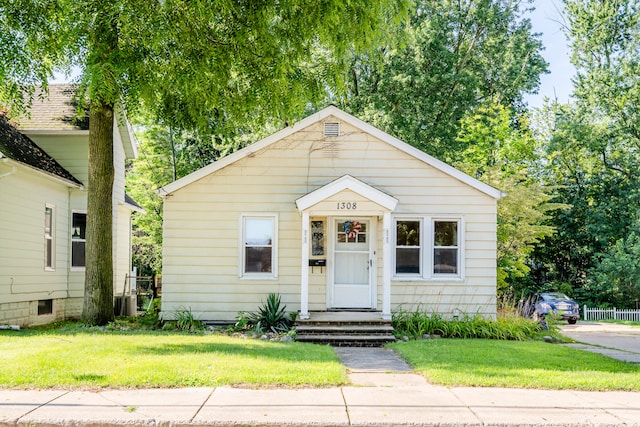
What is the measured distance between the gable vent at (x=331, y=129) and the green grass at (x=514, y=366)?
543 cm

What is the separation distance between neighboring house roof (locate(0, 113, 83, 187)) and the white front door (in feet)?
24.6

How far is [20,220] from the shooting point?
1491 cm

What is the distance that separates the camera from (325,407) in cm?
685

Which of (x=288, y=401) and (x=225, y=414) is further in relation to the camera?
(x=288, y=401)

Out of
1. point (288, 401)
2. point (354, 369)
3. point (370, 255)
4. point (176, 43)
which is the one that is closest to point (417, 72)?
point (370, 255)

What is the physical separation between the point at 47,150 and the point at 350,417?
14.2 meters

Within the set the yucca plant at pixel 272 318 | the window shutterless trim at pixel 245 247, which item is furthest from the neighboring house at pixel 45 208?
the yucca plant at pixel 272 318

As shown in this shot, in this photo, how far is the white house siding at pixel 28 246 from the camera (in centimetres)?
1427

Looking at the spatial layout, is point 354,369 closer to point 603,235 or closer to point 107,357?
point 107,357

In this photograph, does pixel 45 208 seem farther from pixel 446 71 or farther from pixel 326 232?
pixel 446 71

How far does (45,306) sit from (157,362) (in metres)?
9.06

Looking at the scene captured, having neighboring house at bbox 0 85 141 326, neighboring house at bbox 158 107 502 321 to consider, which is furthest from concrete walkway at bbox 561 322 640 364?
neighboring house at bbox 0 85 141 326

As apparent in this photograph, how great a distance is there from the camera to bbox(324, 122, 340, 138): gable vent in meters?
15.0

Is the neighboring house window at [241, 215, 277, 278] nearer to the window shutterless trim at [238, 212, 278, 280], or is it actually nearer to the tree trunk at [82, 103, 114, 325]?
the window shutterless trim at [238, 212, 278, 280]
